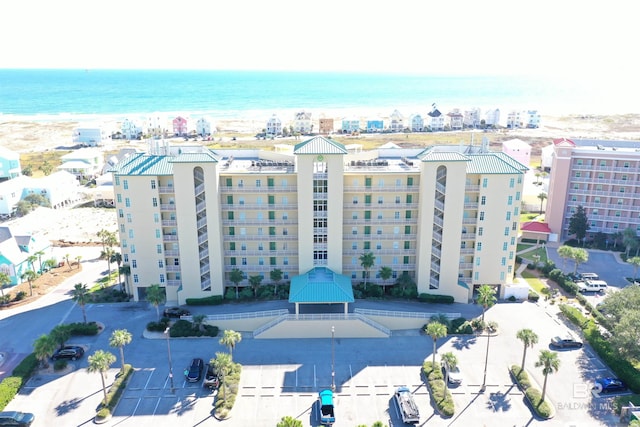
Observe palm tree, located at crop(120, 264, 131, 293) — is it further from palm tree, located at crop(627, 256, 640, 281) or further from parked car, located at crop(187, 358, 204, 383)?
palm tree, located at crop(627, 256, 640, 281)

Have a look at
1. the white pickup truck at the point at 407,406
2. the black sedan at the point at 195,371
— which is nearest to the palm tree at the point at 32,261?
the black sedan at the point at 195,371

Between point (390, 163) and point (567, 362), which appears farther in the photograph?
point (390, 163)

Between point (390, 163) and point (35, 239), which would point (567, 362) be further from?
point (35, 239)

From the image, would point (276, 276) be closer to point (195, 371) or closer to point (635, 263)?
point (195, 371)

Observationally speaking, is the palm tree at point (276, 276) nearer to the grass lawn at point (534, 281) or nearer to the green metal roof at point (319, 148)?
the green metal roof at point (319, 148)

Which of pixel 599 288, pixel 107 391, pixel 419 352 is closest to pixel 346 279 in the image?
pixel 419 352

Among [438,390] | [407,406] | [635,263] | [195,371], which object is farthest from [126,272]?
[635,263]

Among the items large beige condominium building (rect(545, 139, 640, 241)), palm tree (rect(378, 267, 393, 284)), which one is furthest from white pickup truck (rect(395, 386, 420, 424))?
large beige condominium building (rect(545, 139, 640, 241))
